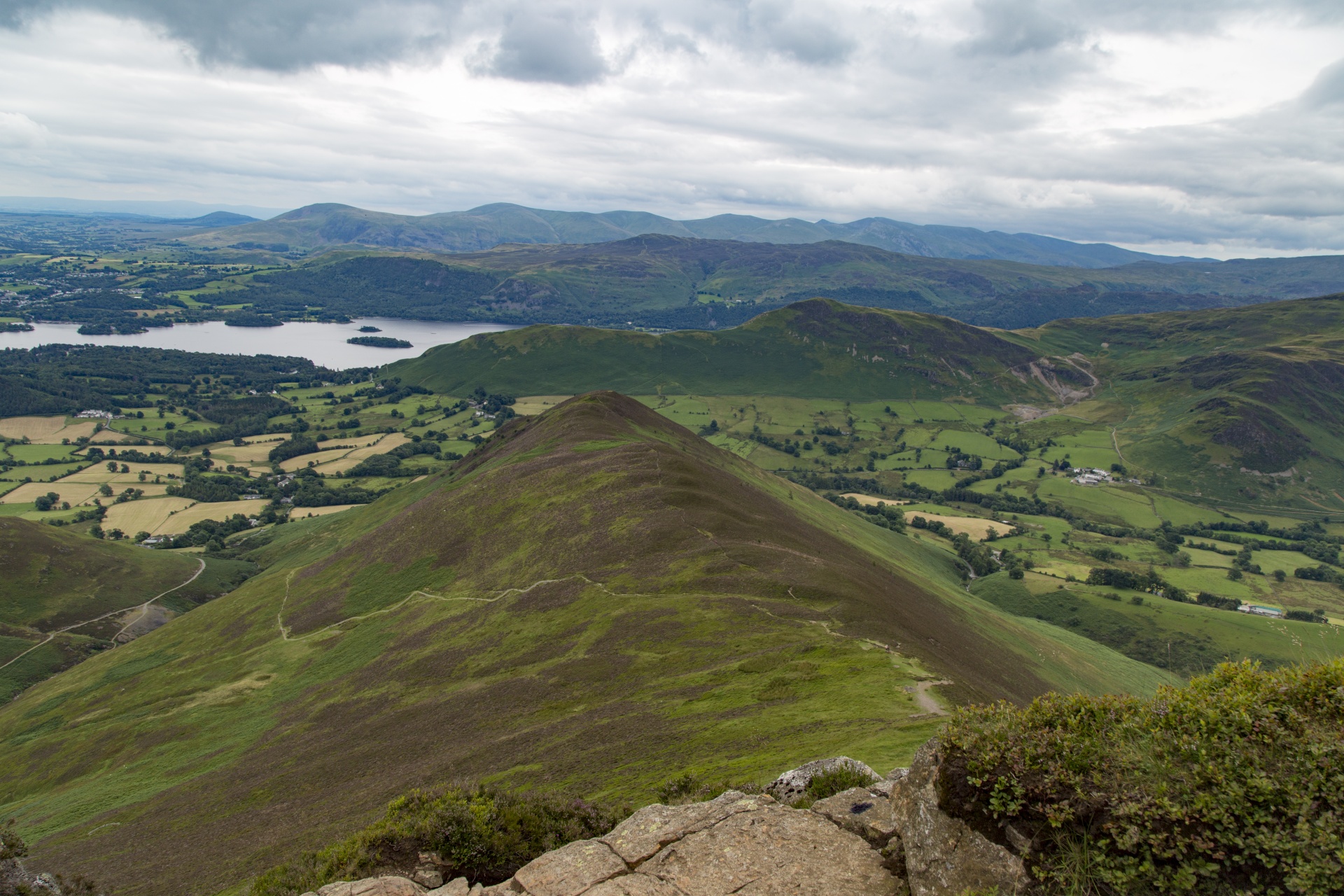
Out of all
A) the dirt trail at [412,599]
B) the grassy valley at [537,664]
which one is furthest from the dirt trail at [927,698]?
the dirt trail at [412,599]

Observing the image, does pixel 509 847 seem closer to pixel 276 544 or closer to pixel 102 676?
pixel 102 676

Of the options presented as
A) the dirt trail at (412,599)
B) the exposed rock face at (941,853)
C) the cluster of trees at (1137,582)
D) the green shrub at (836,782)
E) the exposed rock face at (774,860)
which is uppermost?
the exposed rock face at (941,853)

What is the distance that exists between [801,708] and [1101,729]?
35.9 m

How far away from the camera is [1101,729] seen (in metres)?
21.1

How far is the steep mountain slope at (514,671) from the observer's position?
5266 cm

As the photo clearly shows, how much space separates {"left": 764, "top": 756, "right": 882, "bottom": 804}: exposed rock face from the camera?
29.9 meters

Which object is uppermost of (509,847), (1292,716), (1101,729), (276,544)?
(1292,716)

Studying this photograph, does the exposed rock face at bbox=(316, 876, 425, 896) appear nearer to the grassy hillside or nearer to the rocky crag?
the rocky crag

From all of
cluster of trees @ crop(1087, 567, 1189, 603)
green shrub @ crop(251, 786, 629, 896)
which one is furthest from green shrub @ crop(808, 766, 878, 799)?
cluster of trees @ crop(1087, 567, 1189, 603)

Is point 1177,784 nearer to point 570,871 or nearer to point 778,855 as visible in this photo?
point 778,855

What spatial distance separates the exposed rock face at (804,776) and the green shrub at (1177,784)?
10213 mm

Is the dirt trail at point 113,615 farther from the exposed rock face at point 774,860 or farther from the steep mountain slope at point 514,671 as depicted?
the exposed rock face at point 774,860

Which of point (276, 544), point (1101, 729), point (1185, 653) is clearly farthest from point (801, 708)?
point (276, 544)

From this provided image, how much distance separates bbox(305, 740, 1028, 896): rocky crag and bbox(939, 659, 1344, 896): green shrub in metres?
1.20
